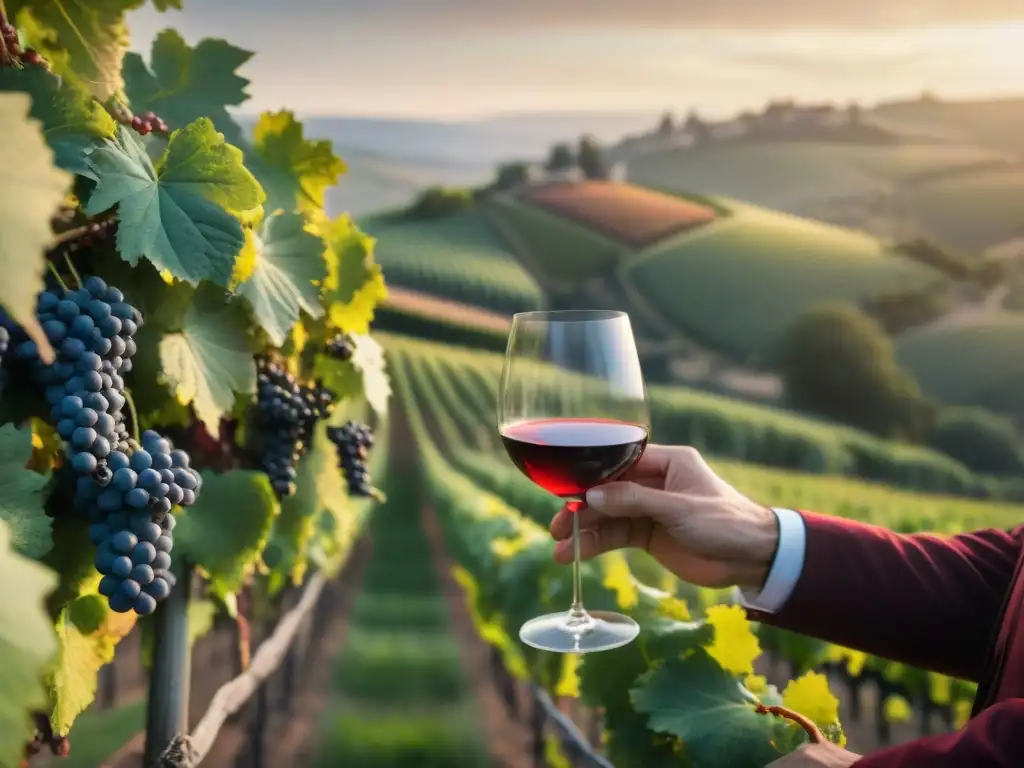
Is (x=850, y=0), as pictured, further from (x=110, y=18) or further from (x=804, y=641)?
(x=110, y=18)

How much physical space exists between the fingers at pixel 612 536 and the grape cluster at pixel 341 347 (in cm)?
37

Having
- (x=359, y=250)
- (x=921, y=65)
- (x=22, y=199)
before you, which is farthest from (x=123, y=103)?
(x=921, y=65)

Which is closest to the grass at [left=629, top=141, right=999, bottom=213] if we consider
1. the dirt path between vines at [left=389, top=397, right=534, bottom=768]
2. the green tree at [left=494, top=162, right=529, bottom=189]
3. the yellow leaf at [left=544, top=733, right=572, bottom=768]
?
the green tree at [left=494, top=162, right=529, bottom=189]

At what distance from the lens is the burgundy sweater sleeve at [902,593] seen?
1206 millimetres

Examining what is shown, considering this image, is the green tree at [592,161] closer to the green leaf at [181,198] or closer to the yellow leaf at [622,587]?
the yellow leaf at [622,587]

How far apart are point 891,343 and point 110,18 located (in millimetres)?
25839

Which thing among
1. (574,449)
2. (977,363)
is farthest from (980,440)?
(574,449)

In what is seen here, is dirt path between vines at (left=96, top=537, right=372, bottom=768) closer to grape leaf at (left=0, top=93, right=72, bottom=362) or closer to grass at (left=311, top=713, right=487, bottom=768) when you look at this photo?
grass at (left=311, top=713, right=487, bottom=768)

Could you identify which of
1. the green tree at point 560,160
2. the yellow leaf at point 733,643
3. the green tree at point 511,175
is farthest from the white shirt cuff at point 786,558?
the green tree at point 511,175

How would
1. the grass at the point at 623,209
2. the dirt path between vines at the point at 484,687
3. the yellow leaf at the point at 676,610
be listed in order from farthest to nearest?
1. the grass at the point at 623,209
2. the dirt path between vines at the point at 484,687
3. the yellow leaf at the point at 676,610

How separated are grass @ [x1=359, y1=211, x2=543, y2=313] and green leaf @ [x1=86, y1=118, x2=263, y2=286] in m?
20.9

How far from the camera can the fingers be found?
123cm

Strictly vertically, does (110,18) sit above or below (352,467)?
above

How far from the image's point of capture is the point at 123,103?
80 centimetres
